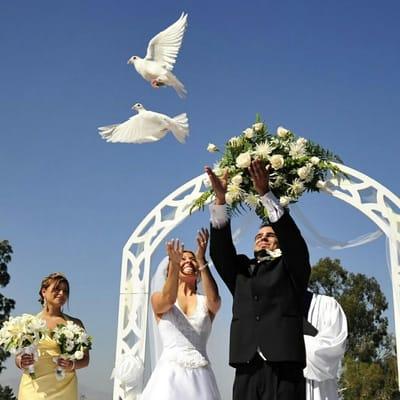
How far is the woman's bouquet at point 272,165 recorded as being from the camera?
4258mm

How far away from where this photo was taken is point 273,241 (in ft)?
11.4

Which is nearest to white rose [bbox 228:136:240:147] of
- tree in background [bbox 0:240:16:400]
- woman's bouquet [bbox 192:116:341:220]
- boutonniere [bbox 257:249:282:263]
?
woman's bouquet [bbox 192:116:341:220]

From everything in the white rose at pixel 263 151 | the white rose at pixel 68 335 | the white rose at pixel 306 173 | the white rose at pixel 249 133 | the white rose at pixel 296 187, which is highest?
the white rose at pixel 249 133

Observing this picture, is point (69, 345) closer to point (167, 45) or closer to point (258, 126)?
point (258, 126)

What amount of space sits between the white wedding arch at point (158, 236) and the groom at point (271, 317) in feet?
13.8

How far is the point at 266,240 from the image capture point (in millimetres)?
3490

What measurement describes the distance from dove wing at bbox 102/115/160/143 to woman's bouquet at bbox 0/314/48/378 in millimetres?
2111

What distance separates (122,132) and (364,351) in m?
15.3

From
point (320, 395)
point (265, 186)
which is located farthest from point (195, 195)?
point (265, 186)

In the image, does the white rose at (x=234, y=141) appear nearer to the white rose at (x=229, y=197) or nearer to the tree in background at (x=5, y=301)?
the white rose at (x=229, y=197)

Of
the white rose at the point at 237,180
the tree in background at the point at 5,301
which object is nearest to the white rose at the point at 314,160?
the white rose at the point at 237,180

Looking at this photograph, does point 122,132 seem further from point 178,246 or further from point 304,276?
point 304,276

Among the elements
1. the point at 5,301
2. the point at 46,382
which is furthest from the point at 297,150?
the point at 5,301

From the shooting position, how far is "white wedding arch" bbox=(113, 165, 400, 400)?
282 inches
